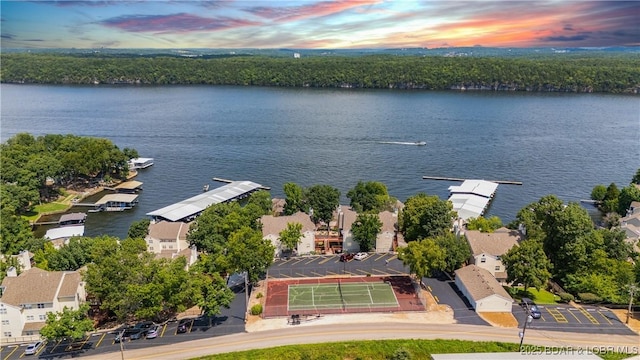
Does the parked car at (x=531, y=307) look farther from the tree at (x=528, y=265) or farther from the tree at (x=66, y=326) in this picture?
the tree at (x=66, y=326)

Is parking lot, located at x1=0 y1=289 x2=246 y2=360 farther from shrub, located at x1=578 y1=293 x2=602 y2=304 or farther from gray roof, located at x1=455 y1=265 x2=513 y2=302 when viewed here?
shrub, located at x1=578 y1=293 x2=602 y2=304

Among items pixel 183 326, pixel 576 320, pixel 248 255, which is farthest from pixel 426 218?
pixel 183 326

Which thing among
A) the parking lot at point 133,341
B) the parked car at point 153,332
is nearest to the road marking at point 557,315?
the parking lot at point 133,341

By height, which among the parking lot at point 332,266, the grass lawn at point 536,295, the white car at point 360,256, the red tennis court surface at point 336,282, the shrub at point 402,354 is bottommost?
the grass lawn at point 536,295

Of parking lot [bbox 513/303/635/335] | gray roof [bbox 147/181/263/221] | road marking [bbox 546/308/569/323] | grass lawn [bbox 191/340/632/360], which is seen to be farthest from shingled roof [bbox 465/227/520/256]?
gray roof [bbox 147/181/263/221]

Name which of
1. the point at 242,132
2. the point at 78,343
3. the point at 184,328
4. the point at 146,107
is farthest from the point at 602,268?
the point at 146,107

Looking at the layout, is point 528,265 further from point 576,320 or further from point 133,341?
point 133,341

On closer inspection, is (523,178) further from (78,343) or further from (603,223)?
(78,343)
